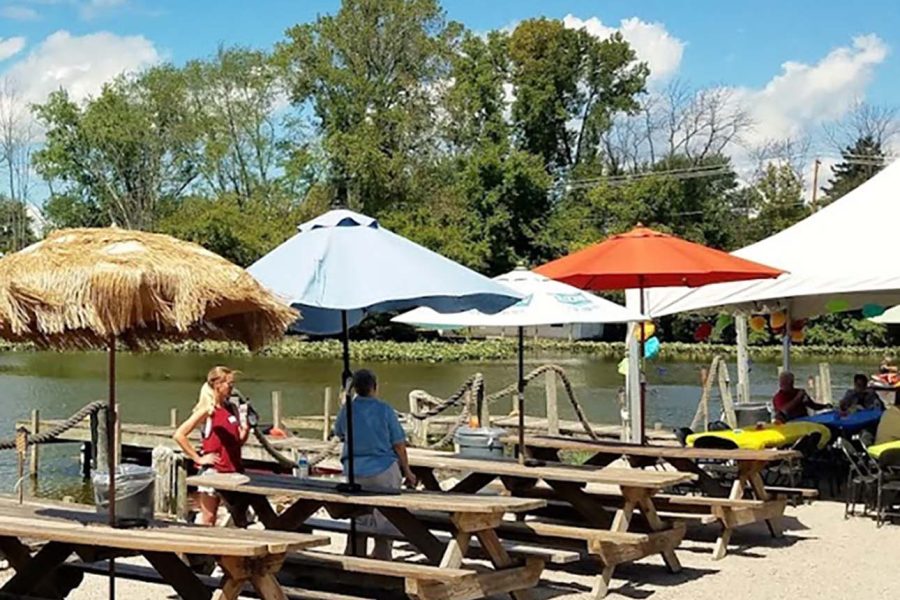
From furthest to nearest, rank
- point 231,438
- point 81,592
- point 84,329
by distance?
point 231,438 < point 81,592 < point 84,329

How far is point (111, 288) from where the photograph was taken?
5.65 metres

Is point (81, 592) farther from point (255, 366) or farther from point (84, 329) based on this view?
point (255, 366)

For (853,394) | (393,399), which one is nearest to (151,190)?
(393,399)

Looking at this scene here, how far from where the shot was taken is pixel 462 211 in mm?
51781

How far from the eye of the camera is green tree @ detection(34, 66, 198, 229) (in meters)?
60.9

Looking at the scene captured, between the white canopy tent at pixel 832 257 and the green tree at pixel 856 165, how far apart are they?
5036 cm

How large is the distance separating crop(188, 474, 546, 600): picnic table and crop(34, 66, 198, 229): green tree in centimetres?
5430

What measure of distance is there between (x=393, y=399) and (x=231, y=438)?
838 inches

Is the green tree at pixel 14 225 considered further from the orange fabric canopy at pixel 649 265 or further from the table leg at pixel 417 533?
the table leg at pixel 417 533

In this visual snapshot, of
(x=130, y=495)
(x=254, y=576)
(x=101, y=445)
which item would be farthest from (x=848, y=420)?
(x=130, y=495)

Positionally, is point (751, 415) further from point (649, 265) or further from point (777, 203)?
point (777, 203)

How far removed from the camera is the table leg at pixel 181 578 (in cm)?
623

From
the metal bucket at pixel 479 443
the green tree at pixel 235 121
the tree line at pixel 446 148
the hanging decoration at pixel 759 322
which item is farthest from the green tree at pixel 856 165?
the metal bucket at pixel 479 443

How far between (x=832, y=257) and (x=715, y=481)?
2958mm
